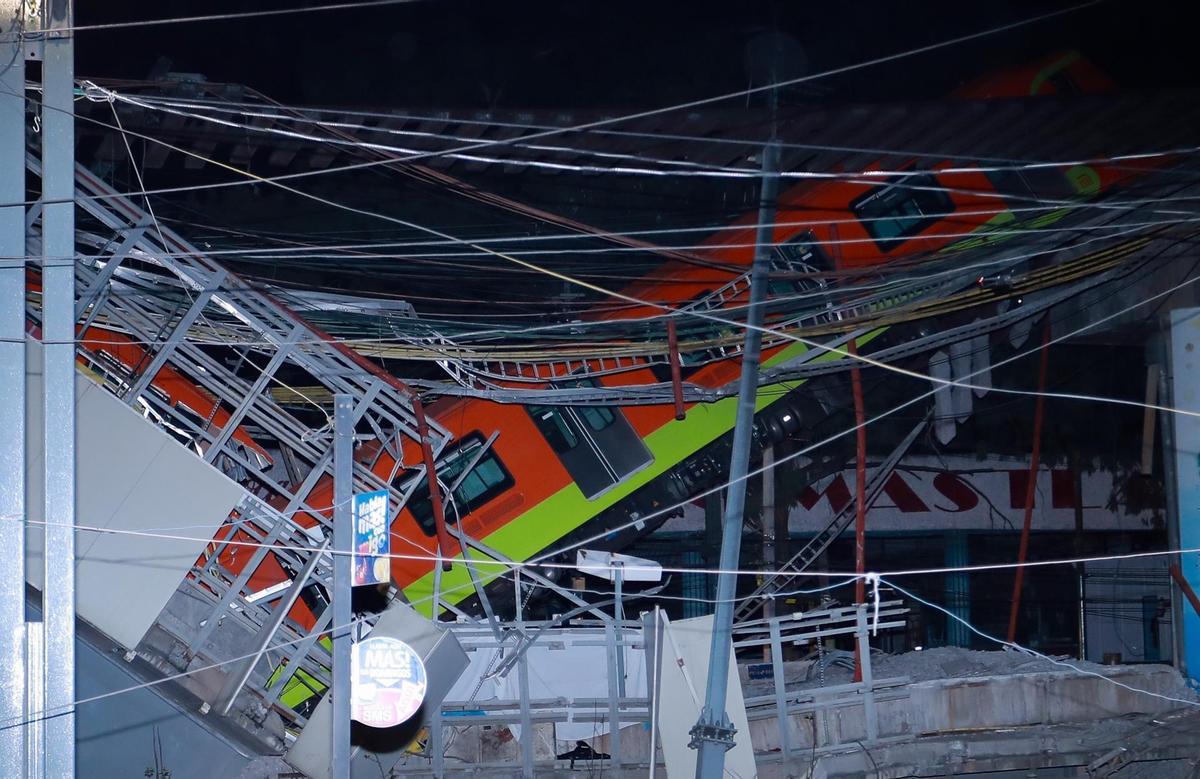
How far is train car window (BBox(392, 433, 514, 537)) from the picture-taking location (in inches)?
439

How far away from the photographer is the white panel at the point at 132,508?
886 cm

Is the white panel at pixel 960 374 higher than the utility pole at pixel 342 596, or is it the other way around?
the white panel at pixel 960 374

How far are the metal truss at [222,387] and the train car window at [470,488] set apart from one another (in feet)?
3.51

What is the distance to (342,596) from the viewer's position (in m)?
6.82

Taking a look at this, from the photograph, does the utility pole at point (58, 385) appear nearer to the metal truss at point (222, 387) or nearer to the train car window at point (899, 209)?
the metal truss at point (222, 387)

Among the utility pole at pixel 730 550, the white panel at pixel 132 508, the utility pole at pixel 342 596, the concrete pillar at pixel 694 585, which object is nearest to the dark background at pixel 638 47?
the white panel at pixel 132 508

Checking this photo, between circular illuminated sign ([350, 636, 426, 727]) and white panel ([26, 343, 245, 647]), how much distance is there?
2.34 metres

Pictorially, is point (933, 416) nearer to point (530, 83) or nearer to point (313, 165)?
point (530, 83)

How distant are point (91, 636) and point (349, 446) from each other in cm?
342

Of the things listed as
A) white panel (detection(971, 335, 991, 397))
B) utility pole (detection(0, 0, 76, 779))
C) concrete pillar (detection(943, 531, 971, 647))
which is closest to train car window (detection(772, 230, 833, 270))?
Result: white panel (detection(971, 335, 991, 397))

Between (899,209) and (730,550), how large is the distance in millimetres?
6170

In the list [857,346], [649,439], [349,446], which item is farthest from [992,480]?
[349,446]

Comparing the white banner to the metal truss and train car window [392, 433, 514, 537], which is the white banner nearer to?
train car window [392, 433, 514, 537]

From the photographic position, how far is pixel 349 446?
7.04 meters
